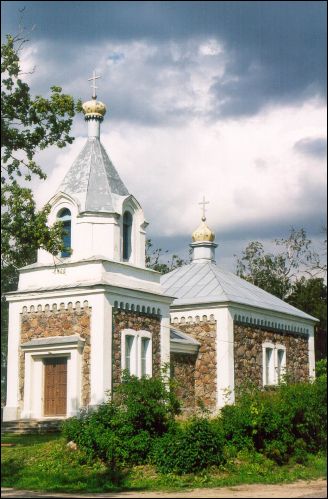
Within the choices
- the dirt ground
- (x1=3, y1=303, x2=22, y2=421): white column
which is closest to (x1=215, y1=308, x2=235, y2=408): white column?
(x1=3, y1=303, x2=22, y2=421): white column

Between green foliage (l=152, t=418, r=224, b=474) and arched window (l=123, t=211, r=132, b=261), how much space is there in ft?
26.2

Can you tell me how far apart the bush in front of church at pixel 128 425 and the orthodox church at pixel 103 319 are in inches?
68.3

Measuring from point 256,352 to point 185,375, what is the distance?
2.95 m

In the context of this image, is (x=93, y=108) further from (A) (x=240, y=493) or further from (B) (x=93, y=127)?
(A) (x=240, y=493)

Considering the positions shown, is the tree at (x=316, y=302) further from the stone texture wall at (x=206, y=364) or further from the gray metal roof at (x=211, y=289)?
the stone texture wall at (x=206, y=364)

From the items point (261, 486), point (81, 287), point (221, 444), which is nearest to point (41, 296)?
point (81, 287)

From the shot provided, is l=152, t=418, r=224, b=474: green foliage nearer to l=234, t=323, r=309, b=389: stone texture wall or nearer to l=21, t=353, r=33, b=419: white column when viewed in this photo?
l=21, t=353, r=33, b=419: white column

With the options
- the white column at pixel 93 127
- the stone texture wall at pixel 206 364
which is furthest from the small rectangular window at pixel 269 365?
the white column at pixel 93 127

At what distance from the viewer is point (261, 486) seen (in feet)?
51.9

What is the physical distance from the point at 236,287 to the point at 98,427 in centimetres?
1271

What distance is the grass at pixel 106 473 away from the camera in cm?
1628

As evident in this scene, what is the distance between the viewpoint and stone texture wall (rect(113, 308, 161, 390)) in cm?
2311

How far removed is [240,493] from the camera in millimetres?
14633

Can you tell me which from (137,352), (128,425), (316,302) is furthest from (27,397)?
(316,302)
